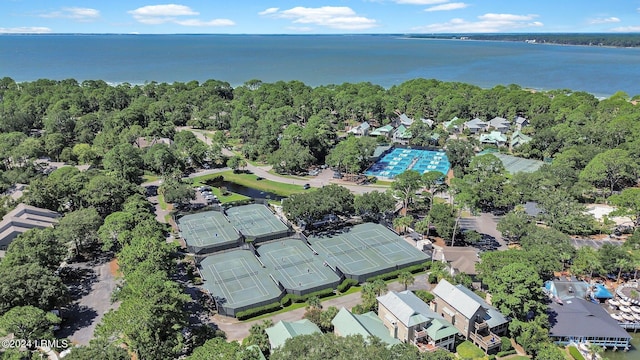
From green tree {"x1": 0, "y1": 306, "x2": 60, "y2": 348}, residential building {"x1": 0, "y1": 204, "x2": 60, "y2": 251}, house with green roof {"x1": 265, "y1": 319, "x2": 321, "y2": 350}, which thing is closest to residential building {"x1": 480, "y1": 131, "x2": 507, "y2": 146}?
house with green roof {"x1": 265, "y1": 319, "x2": 321, "y2": 350}

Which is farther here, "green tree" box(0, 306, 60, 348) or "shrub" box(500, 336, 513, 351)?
"shrub" box(500, 336, 513, 351)

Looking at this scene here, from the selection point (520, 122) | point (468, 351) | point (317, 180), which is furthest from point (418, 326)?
point (520, 122)

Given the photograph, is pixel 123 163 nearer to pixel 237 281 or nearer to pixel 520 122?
pixel 237 281

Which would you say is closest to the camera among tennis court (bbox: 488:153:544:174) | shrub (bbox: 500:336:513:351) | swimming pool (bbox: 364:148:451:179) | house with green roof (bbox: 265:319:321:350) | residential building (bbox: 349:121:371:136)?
house with green roof (bbox: 265:319:321:350)

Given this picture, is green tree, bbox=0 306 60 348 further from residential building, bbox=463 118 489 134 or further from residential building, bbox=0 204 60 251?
residential building, bbox=463 118 489 134

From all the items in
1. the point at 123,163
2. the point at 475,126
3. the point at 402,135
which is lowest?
the point at 123,163

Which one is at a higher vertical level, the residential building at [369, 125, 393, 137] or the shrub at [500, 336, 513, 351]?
the residential building at [369, 125, 393, 137]
